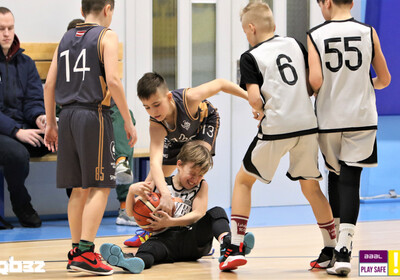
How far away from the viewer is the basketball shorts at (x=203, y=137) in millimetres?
4281

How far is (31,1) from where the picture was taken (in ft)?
19.5

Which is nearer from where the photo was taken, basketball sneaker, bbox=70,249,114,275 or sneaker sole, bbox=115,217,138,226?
basketball sneaker, bbox=70,249,114,275

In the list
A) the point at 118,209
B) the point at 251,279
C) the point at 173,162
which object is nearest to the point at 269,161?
the point at 251,279

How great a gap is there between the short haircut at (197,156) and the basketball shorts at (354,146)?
Result: 0.74 meters

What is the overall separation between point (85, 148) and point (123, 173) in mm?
2016

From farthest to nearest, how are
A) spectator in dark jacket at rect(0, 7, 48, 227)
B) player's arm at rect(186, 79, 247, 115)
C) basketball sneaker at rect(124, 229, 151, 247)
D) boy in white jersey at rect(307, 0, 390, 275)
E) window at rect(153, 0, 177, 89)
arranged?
1. window at rect(153, 0, 177, 89)
2. spectator in dark jacket at rect(0, 7, 48, 227)
3. basketball sneaker at rect(124, 229, 151, 247)
4. player's arm at rect(186, 79, 247, 115)
5. boy in white jersey at rect(307, 0, 390, 275)

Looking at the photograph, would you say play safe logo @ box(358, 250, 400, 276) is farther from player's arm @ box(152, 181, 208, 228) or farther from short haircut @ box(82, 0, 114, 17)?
short haircut @ box(82, 0, 114, 17)

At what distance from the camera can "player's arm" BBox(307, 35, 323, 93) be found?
11.0ft

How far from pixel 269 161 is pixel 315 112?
365 mm

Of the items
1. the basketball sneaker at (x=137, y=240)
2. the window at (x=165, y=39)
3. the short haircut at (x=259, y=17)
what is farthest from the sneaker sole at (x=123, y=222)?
the short haircut at (x=259, y=17)

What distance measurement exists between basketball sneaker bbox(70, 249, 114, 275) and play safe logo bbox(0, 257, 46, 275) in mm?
303

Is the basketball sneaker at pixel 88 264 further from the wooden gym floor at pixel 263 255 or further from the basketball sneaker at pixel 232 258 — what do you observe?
the basketball sneaker at pixel 232 258

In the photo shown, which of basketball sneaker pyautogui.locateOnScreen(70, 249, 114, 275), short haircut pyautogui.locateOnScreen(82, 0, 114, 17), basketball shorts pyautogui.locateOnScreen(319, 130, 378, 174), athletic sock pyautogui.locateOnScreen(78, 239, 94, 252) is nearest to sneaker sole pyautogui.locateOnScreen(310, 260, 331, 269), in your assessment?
basketball shorts pyautogui.locateOnScreen(319, 130, 378, 174)

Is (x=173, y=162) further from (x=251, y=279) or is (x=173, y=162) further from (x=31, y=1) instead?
(x=31, y=1)
